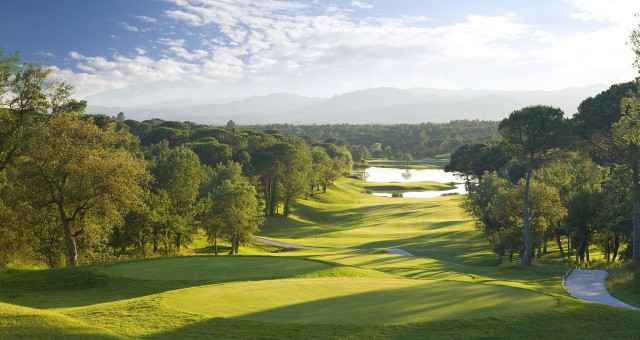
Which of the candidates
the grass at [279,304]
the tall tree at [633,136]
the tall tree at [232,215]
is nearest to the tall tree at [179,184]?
the tall tree at [232,215]

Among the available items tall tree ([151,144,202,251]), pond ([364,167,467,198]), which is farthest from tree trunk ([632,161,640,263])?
pond ([364,167,467,198])

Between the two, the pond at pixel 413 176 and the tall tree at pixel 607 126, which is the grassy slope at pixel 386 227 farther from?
the pond at pixel 413 176

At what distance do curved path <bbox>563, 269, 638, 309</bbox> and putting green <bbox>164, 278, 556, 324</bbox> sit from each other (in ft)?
17.1

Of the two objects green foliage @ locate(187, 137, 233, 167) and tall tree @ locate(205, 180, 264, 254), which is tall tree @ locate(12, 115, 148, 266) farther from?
green foliage @ locate(187, 137, 233, 167)

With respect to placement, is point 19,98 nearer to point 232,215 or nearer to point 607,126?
point 232,215

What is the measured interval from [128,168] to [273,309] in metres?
16.6

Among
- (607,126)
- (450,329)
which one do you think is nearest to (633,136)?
(450,329)

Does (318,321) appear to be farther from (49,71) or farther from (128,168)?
(49,71)

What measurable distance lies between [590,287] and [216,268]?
19.2 m

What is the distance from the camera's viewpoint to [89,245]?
3000cm

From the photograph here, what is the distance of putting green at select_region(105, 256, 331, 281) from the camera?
19.1 metres

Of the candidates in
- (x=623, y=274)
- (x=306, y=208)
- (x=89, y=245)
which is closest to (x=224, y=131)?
(x=306, y=208)

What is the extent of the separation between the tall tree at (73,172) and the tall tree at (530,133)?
2783 cm

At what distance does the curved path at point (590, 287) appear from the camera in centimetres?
1783
